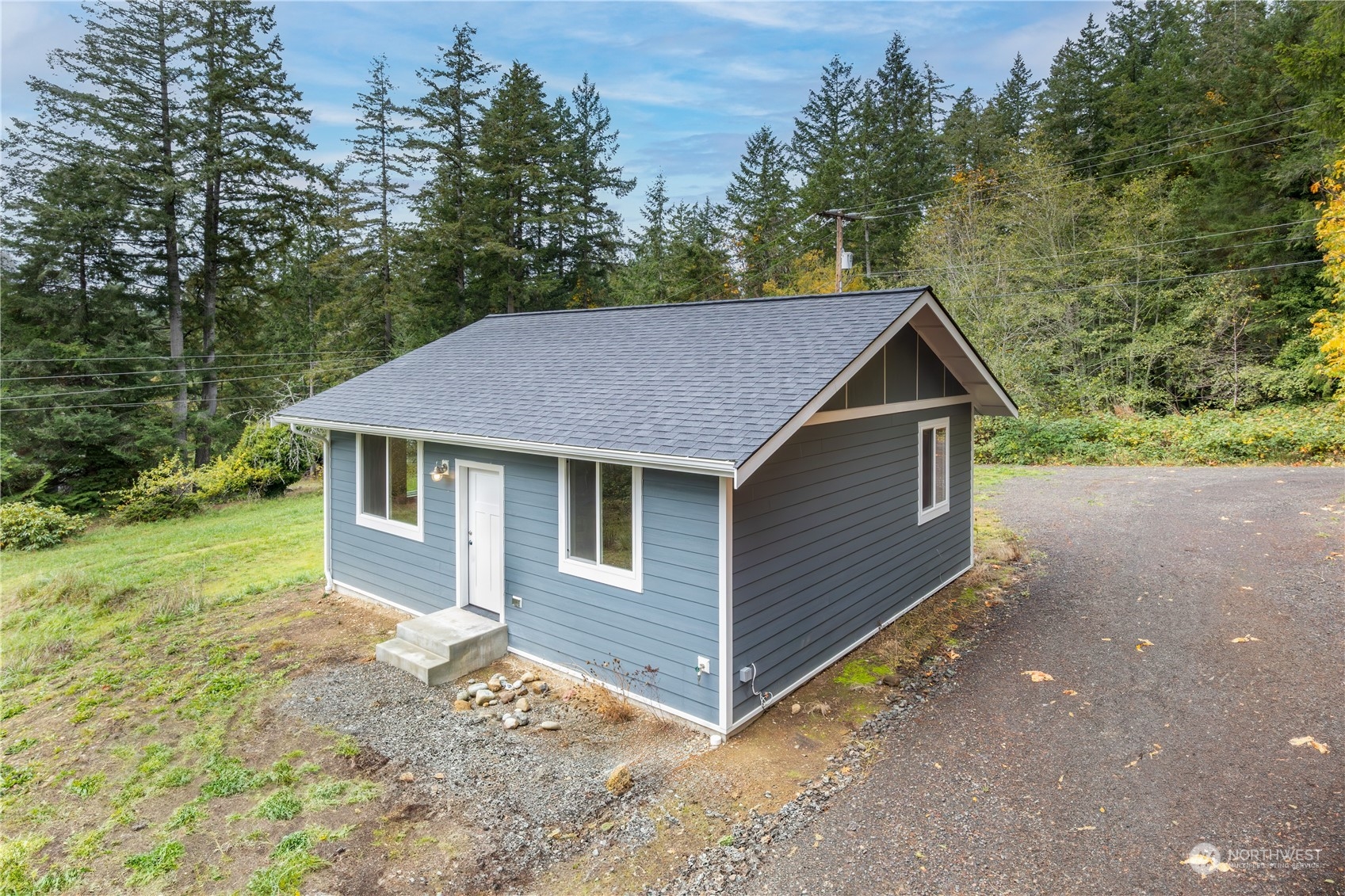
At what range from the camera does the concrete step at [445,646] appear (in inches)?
254

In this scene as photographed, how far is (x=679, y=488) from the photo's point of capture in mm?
5457

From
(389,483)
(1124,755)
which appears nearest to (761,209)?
(389,483)

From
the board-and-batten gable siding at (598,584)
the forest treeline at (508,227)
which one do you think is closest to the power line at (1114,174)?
the forest treeline at (508,227)

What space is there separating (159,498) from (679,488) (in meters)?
17.9

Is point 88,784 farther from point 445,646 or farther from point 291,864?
point 445,646

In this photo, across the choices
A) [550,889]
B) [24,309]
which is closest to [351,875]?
[550,889]

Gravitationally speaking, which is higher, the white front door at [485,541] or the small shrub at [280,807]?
the white front door at [485,541]

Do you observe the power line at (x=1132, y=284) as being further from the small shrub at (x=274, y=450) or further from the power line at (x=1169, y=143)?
the small shrub at (x=274, y=450)

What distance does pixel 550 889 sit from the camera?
375 centimetres

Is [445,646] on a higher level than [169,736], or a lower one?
higher

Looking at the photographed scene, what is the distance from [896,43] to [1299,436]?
24.1 metres

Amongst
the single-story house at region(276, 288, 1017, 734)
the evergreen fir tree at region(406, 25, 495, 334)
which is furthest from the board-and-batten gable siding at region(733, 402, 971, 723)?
the evergreen fir tree at region(406, 25, 495, 334)

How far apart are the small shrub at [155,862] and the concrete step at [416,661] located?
230 centimetres

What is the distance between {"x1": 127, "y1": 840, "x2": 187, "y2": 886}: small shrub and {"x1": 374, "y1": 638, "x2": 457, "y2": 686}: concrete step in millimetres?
2302
